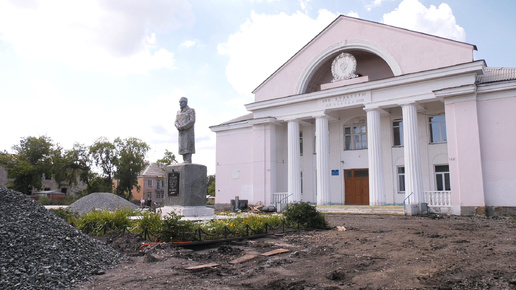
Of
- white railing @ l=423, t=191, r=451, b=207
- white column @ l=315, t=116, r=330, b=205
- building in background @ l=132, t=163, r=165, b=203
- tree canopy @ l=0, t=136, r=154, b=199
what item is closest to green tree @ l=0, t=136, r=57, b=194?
tree canopy @ l=0, t=136, r=154, b=199

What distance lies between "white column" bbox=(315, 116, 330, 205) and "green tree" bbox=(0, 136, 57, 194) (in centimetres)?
3429

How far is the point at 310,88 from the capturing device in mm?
24406

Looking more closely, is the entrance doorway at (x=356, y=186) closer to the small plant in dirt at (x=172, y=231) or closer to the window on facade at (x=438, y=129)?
the window on facade at (x=438, y=129)

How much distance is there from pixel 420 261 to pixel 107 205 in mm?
20468

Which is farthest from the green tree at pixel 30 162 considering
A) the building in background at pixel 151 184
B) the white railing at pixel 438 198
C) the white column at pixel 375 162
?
the white railing at pixel 438 198

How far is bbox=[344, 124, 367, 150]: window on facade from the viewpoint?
75.8 feet

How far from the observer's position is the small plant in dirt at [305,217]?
447 inches

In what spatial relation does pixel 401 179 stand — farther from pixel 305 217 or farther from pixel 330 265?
pixel 330 265

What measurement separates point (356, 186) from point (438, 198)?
569cm

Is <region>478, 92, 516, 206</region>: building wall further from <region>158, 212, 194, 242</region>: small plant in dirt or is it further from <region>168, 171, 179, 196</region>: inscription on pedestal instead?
<region>158, 212, 194, 242</region>: small plant in dirt

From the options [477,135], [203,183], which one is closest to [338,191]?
[477,135]

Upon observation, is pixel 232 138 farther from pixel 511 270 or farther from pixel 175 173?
pixel 511 270

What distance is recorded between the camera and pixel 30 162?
42531 mm

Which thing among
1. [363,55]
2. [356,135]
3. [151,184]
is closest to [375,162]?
[356,135]
